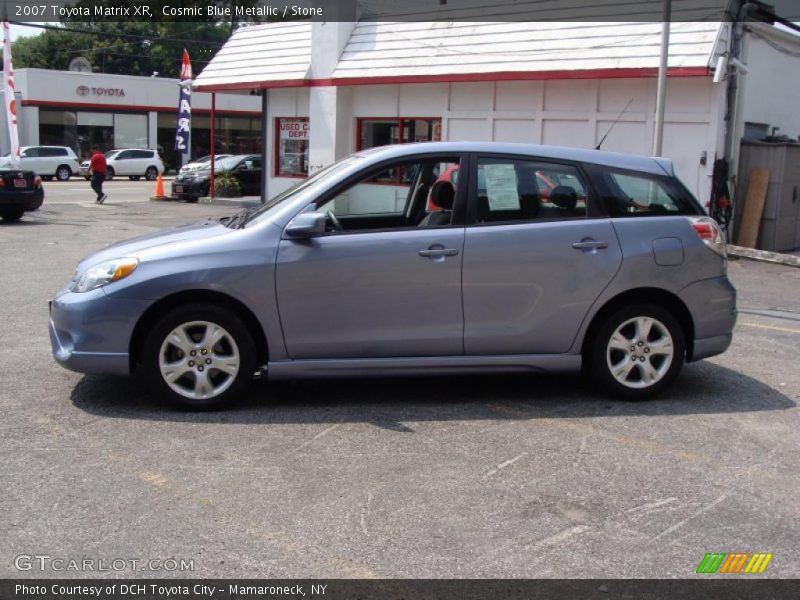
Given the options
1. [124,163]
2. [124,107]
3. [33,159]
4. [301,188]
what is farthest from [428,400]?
[124,107]

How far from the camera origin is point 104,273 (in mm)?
5582

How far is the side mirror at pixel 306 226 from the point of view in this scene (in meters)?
5.54

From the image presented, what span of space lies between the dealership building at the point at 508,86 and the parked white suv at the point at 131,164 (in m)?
20.8

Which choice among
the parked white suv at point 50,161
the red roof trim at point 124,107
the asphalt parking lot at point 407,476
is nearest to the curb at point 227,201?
the parked white suv at point 50,161

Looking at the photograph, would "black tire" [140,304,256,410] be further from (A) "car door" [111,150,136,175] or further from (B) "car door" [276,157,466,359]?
(A) "car door" [111,150,136,175]

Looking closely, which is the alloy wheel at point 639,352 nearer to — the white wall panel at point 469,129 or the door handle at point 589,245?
the door handle at point 589,245

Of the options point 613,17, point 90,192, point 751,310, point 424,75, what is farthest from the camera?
point 90,192

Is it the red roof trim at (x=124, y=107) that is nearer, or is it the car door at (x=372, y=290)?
the car door at (x=372, y=290)

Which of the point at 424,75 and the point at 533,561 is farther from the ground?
the point at 424,75

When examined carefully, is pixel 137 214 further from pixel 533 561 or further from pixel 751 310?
pixel 533 561

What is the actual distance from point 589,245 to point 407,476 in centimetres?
216

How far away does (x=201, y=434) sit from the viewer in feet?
17.2

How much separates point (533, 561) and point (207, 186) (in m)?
25.9

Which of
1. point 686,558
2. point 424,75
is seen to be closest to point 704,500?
point 686,558
